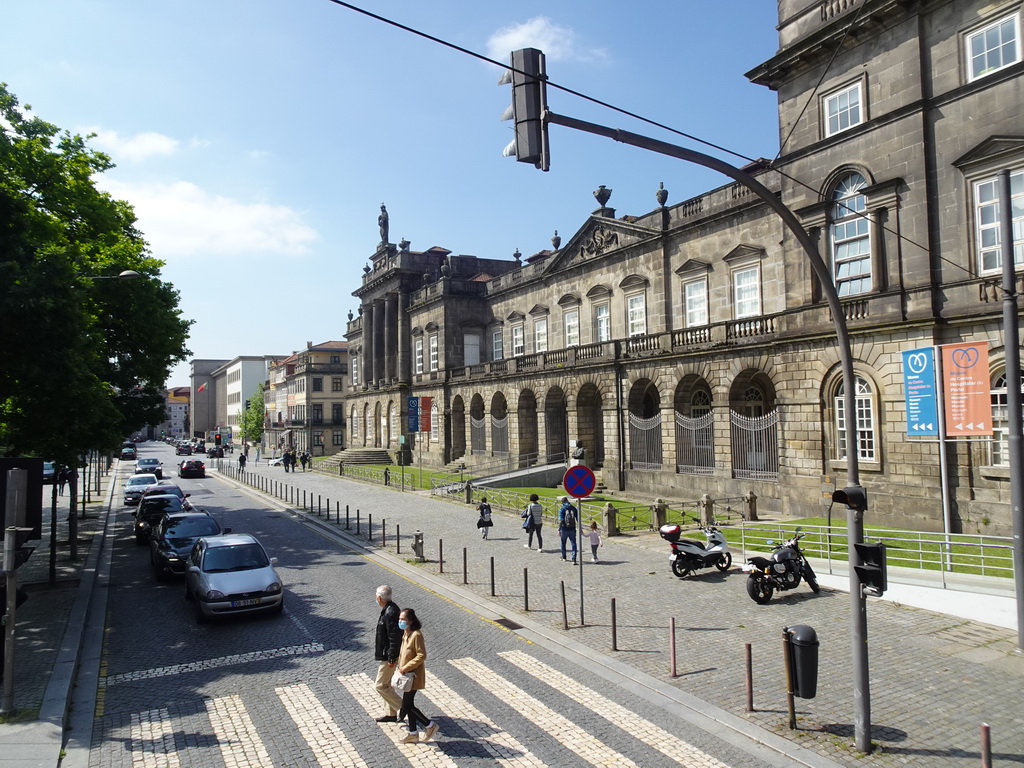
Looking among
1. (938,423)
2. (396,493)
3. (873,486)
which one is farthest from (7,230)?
(396,493)

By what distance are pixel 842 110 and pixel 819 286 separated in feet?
18.4

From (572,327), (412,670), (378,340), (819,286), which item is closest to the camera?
(412,670)

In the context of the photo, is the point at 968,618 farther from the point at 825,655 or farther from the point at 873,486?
the point at 873,486

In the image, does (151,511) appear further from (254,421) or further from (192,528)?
(254,421)

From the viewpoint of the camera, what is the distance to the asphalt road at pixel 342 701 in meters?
7.70

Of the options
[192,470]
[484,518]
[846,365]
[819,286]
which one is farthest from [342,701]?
[192,470]

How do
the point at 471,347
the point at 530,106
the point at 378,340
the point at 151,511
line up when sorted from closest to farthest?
the point at 530,106 < the point at 151,511 < the point at 471,347 < the point at 378,340

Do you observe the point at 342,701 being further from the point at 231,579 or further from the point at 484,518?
the point at 484,518

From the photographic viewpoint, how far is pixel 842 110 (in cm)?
2242

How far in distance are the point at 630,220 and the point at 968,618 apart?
91.9 feet

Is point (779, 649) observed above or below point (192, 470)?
below

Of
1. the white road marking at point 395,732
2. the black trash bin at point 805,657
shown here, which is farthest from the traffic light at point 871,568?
the white road marking at point 395,732

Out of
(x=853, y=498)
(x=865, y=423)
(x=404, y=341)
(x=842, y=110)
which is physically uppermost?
(x=842, y=110)

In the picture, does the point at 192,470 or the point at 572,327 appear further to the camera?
the point at 192,470
